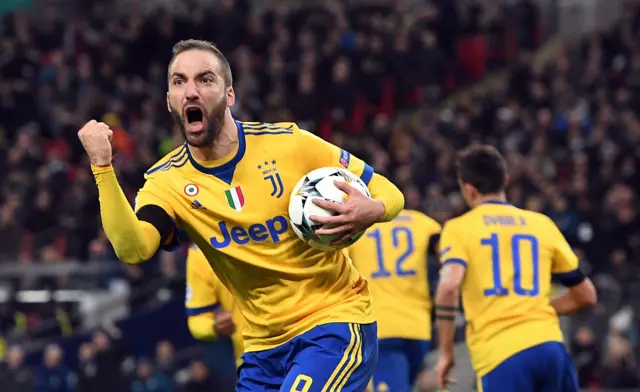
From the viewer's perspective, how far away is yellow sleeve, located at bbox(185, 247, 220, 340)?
855 cm

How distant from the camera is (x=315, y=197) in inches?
213

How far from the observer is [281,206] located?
18.6 ft

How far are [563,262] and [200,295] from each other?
2.53 meters

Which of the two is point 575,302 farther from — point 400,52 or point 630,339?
point 400,52

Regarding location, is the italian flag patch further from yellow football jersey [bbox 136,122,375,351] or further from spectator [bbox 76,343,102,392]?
spectator [bbox 76,343,102,392]

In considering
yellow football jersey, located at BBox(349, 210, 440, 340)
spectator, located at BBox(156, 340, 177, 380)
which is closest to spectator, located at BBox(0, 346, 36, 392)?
spectator, located at BBox(156, 340, 177, 380)

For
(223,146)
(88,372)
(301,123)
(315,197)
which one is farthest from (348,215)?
(301,123)

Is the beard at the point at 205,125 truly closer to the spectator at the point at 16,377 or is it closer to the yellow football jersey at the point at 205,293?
the yellow football jersey at the point at 205,293

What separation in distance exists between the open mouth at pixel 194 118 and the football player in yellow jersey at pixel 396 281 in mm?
3681

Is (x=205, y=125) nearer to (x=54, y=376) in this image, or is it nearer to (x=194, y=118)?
(x=194, y=118)

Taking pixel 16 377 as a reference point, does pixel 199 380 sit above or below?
below

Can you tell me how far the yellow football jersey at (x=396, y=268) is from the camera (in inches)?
360

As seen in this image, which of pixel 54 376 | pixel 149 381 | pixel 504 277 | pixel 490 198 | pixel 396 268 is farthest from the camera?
pixel 54 376

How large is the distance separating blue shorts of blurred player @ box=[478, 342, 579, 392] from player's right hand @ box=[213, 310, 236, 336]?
1748mm
